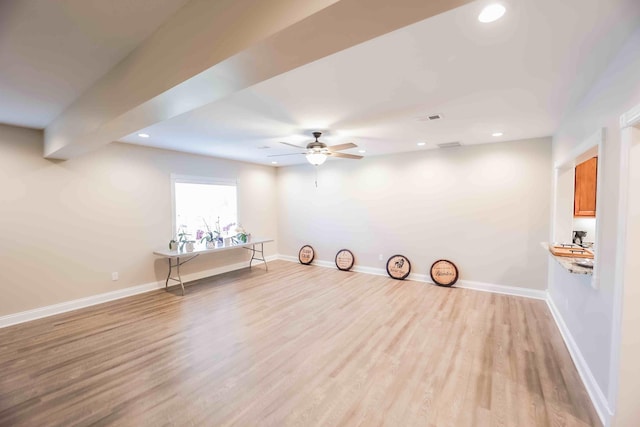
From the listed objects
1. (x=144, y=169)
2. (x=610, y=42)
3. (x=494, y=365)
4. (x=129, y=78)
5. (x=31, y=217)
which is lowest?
(x=494, y=365)

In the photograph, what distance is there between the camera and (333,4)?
912mm

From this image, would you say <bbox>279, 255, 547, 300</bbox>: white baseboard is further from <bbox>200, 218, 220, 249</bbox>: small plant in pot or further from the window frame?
the window frame

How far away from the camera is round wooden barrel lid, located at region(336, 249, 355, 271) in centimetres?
607

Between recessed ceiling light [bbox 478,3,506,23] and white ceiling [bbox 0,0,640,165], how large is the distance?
0.11 ft

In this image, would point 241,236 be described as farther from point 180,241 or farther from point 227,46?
point 227,46

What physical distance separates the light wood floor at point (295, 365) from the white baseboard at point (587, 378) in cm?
6

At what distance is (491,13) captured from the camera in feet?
4.65

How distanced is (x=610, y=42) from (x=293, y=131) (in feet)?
9.68

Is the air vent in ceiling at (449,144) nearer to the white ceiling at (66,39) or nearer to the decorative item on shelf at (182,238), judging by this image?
the white ceiling at (66,39)

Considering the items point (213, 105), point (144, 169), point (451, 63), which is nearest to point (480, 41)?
point (451, 63)

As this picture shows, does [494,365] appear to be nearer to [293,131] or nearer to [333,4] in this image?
[333,4]

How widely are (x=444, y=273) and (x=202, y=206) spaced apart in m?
4.97

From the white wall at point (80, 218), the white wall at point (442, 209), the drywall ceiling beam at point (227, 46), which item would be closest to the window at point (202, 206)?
the white wall at point (80, 218)

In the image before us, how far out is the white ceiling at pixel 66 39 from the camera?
146 centimetres
